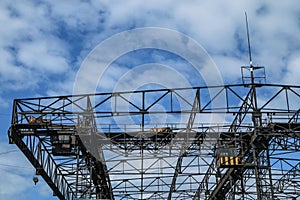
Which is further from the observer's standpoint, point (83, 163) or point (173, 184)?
point (173, 184)

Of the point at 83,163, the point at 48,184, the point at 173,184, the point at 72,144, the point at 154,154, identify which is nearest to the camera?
the point at 72,144

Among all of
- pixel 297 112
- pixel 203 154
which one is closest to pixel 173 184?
pixel 203 154

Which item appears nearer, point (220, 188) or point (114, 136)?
point (114, 136)

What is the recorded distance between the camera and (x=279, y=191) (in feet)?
133

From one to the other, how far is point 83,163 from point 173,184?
989 cm

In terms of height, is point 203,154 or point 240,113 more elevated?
point 240,113

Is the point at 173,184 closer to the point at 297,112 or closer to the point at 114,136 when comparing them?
the point at 114,136

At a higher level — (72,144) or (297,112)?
(297,112)

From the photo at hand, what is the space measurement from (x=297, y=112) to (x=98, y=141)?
1252 cm

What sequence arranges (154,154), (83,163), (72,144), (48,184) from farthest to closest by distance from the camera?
1. (48,184)
2. (83,163)
3. (154,154)
4. (72,144)

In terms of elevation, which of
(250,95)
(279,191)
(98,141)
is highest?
(250,95)

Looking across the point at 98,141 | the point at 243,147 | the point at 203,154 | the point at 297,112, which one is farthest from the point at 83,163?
the point at 297,112

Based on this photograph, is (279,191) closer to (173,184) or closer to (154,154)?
(173,184)

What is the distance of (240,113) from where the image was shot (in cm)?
2856
